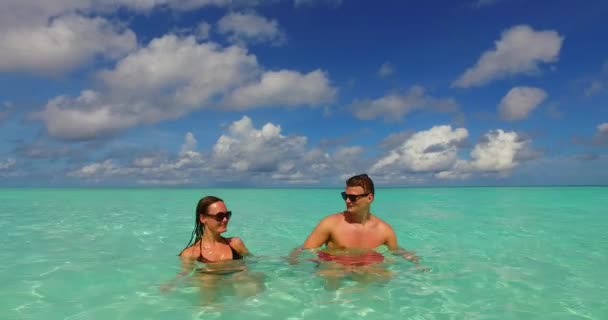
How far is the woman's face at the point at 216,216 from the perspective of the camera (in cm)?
533

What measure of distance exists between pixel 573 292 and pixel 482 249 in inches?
132

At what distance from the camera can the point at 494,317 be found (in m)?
4.35

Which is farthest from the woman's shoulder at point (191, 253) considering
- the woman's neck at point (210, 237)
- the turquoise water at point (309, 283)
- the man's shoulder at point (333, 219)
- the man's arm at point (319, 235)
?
the man's shoulder at point (333, 219)

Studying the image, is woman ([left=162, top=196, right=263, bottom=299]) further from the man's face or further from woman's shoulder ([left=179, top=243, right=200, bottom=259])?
the man's face

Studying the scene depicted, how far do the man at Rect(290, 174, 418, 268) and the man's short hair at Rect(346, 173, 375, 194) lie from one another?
0.02 meters

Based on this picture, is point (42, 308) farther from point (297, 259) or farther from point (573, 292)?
point (573, 292)

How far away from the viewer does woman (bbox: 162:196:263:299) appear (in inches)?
203

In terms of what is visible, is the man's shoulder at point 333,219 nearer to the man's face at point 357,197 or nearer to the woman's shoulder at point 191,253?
the man's face at point 357,197

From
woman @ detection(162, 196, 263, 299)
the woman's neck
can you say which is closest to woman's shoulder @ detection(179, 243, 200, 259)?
woman @ detection(162, 196, 263, 299)

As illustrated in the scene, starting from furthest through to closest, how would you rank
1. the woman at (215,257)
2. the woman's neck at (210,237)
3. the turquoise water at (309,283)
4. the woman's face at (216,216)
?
the woman's neck at (210,237)
the woman's face at (216,216)
the woman at (215,257)
the turquoise water at (309,283)

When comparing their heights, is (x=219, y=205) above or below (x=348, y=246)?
above

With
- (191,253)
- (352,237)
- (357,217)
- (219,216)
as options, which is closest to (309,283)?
(352,237)

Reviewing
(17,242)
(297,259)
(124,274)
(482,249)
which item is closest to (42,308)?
(124,274)

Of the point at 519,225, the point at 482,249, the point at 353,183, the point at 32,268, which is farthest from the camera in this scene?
the point at 519,225
